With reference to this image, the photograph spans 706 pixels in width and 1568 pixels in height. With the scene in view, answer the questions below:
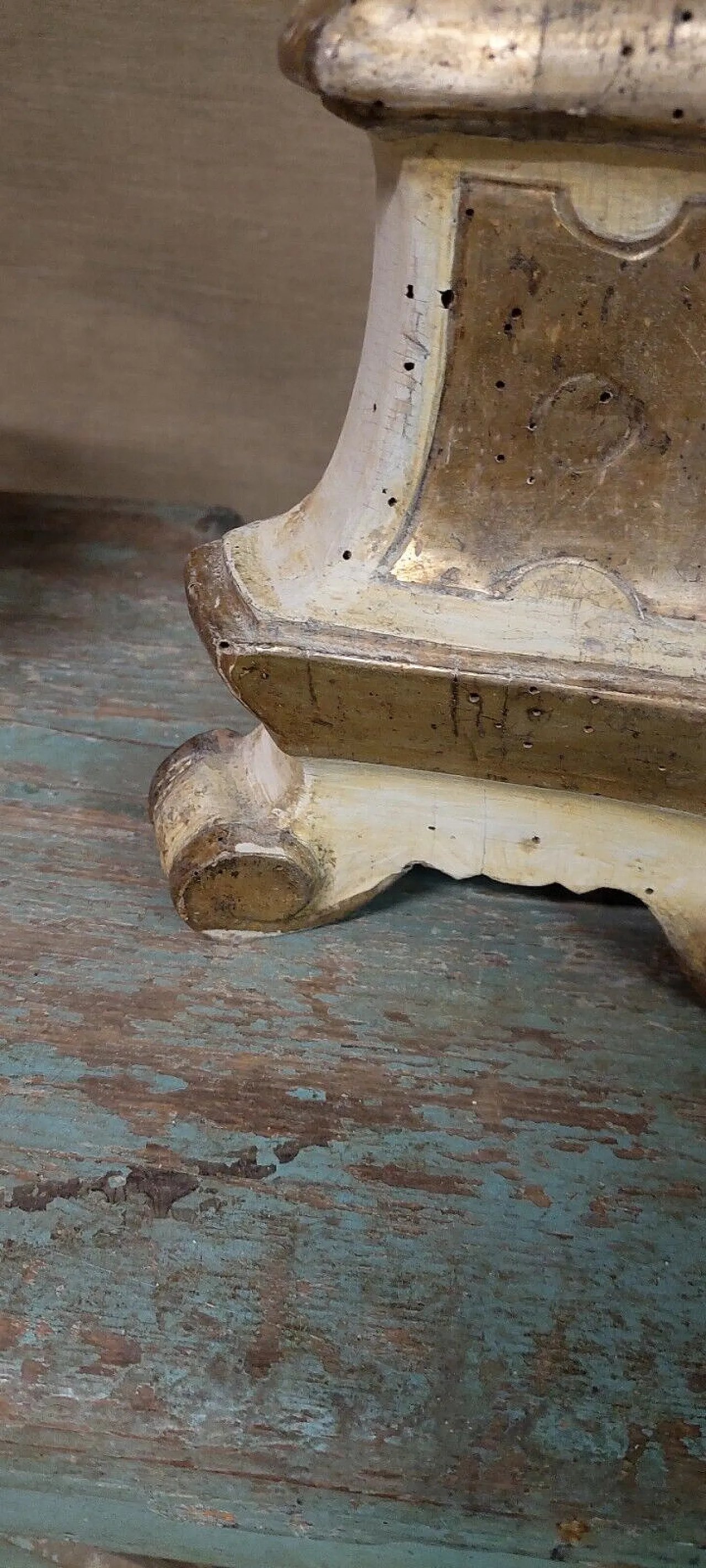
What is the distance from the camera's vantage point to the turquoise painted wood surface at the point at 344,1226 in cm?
60

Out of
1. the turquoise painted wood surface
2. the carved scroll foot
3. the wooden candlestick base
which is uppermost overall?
the wooden candlestick base

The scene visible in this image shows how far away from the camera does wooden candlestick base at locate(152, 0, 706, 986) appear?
1.88 ft

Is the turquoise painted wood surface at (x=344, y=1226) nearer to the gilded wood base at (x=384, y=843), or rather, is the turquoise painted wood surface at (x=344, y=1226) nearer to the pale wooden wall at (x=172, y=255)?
the gilded wood base at (x=384, y=843)

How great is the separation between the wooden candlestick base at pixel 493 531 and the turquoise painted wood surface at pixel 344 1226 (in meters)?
0.06

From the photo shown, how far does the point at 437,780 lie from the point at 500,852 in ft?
0.21

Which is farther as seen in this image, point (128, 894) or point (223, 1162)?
point (128, 894)

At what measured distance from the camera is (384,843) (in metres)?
0.82

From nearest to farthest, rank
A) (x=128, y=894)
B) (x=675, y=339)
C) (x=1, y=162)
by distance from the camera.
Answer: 1. (x=675, y=339)
2. (x=128, y=894)
3. (x=1, y=162)

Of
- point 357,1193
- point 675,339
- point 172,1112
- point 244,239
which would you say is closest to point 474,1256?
point 357,1193

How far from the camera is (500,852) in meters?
0.81

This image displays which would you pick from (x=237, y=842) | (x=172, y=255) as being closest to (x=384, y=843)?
(x=237, y=842)

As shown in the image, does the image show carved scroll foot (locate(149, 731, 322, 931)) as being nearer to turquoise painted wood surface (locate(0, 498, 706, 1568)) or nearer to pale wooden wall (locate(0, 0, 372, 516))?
turquoise painted wood surface (locate(0, 498, 706, 1568))

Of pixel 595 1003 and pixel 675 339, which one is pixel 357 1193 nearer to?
pixel 595 1003

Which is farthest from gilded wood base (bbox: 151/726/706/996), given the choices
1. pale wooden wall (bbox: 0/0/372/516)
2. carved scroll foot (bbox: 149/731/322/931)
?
pale wooden wall (bbox: 0/0/372/516)
